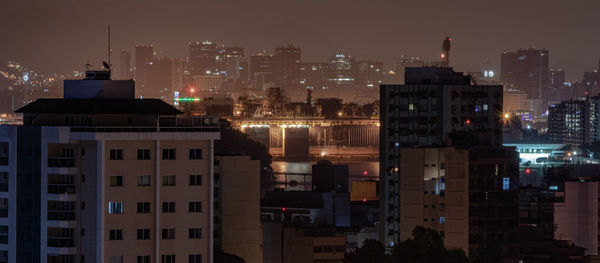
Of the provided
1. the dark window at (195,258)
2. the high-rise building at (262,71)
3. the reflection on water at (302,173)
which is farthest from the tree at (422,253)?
the high-rise building at (262,71)

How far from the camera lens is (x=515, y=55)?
17475 centimetres

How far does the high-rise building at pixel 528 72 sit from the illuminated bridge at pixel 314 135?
3803 centimetres

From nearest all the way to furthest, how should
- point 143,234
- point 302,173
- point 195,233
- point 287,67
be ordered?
point 143,234 < point 195,233 < point 302,173 < point 287,67

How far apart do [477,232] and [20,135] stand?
15650 mm

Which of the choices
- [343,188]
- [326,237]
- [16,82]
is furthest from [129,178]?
[16,82]

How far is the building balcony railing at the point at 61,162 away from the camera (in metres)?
24.7

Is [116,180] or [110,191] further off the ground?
[116,180]

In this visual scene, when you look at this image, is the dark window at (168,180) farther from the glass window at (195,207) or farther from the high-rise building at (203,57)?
the high-rise building at (203,57)

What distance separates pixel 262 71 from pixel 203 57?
638cm

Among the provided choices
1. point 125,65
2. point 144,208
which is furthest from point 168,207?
point 125,65

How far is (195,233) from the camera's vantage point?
25.0m

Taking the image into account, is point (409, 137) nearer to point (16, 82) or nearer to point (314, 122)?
point (16, 82)

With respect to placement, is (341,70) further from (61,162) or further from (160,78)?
(61,162)

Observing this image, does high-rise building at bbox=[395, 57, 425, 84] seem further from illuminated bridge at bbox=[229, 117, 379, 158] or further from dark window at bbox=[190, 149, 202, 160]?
dark window at bbox=[190, 149, 202, 160]
